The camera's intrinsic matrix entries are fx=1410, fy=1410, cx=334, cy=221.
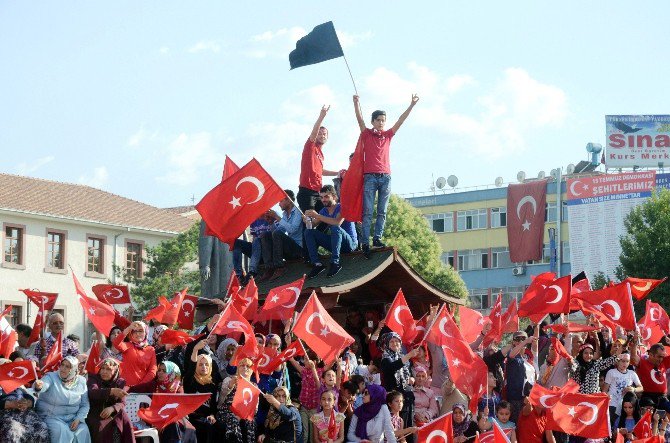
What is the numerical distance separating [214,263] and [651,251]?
30786mm

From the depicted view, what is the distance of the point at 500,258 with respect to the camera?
86.2m

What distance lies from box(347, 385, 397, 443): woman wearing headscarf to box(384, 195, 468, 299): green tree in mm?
41254

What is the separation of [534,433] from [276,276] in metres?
4.88

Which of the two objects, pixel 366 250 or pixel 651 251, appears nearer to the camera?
pixel 366 250

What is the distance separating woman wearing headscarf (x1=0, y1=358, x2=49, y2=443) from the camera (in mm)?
13875

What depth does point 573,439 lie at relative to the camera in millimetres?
18484

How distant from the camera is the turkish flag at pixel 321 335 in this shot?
16625 mm

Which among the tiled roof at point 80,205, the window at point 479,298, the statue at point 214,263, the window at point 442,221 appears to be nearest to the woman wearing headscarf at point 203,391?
the statue at point 214,263

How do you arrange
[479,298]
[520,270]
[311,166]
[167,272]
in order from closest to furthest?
1. [311,166]
2. [167,272]
3. [520,270]
4. [479,298]

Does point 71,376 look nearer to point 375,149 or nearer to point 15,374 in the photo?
point 15,374

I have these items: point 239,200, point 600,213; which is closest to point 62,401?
point 239,200

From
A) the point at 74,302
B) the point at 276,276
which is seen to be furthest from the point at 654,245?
the point at 276,276

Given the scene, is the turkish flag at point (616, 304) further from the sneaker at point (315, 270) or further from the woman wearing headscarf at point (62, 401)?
the woman wearing headscarf at point (62, 401)

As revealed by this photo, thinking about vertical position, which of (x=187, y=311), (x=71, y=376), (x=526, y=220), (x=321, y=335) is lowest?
(x=71, y=376)
